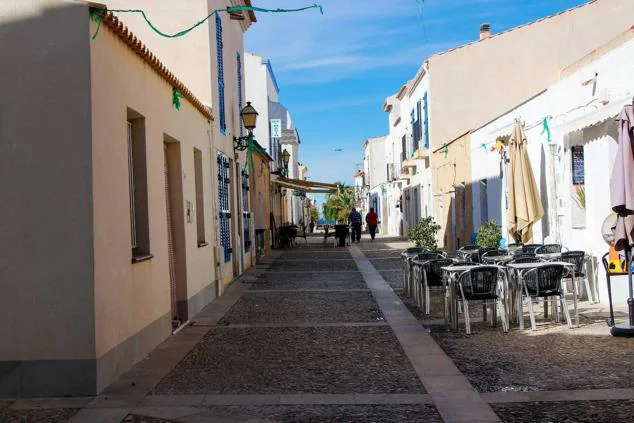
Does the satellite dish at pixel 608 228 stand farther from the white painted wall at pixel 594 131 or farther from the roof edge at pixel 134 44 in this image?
the roof edge at pixel 134 44

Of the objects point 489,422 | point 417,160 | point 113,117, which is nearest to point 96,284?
point 113,117

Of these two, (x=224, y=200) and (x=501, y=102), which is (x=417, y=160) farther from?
(x=224, y=200)

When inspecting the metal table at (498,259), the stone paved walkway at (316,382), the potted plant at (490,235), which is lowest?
the stone paved walkway at (316,382)

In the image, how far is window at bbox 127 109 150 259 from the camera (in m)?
7.73

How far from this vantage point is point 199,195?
1190cm

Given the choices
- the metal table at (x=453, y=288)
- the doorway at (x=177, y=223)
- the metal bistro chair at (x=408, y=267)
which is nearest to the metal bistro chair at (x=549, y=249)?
the metal bistro chair at (x=408, y=267)

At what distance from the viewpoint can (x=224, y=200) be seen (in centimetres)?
1480

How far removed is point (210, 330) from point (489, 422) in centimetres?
502

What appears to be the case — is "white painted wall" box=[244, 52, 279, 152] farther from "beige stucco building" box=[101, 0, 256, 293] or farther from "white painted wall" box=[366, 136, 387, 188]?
"white painted wall" box=[366, 136, 387, 188]

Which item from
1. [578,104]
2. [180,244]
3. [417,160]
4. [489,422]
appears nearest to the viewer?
[489,422]

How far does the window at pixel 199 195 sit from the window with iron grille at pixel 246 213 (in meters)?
6.32

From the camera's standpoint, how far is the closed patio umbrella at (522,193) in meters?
12.0

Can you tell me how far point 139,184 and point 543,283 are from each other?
4690 mm

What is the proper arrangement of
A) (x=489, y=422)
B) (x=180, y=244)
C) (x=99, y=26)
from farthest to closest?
(x=180, y=244) → (x=99, y=26) → (x=489, y=422)
